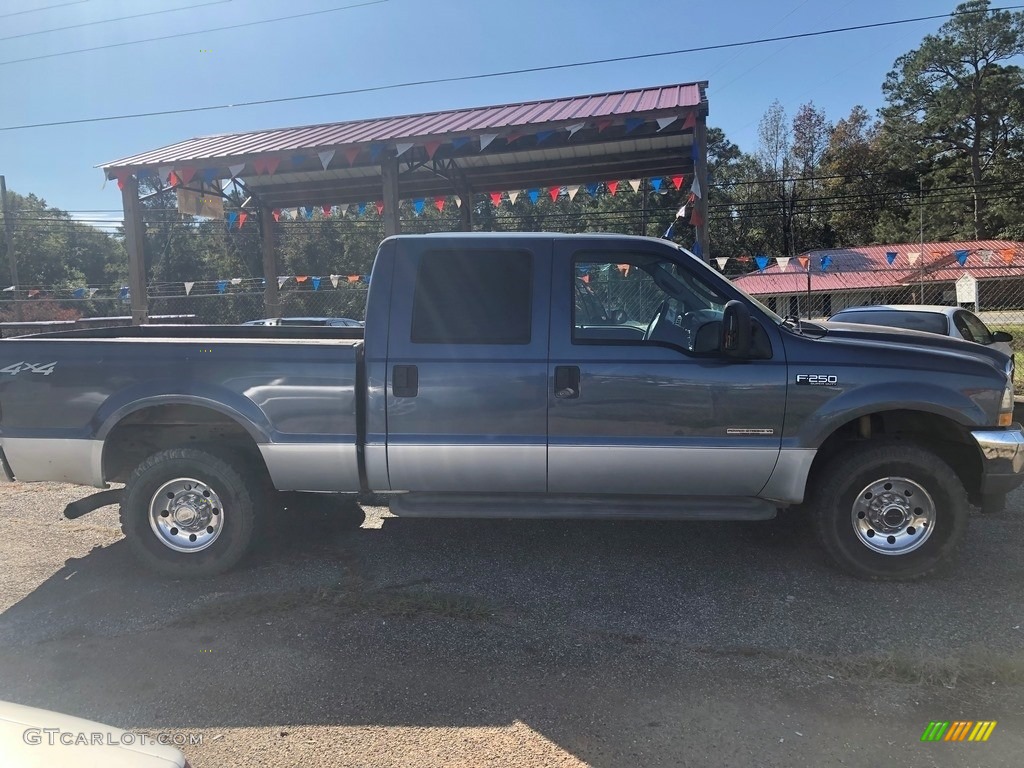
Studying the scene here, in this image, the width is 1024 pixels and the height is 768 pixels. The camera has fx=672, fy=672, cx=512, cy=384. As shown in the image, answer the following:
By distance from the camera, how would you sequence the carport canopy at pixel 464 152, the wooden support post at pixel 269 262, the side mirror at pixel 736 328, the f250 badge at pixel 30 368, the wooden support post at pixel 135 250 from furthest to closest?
the wooden support post at pixel 269 262 → the wooden support post at pixel 135 250 → the carport canopy at pixel 464 152 → the f250 badge at pixel 30 368 → the side mirror at pixel 736 328

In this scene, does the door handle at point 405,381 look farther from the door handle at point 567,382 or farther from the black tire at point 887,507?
the black tire at point 887,507

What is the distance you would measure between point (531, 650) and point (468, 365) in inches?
66.4

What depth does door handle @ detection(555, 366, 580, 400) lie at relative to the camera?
163 inches

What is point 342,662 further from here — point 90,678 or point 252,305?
point 252,305

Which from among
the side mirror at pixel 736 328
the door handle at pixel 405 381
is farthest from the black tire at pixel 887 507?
the door handle at pixel 405 381

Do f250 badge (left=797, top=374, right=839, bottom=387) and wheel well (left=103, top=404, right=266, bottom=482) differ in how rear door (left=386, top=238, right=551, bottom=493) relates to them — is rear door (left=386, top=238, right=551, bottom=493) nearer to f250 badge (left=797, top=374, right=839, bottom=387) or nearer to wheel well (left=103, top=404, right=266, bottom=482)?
wheel well (left=103, top=404, right=266, bottom=482)

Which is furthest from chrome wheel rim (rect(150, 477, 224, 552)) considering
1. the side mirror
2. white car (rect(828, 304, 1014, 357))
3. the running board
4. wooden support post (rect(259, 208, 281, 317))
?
wooden support post (rect(259, 208, 281, 317))

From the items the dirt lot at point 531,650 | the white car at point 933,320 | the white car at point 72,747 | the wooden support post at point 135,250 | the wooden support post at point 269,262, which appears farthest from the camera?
the wooden support post at point 269,262

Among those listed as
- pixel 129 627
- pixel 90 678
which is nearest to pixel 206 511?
pixel 129 627

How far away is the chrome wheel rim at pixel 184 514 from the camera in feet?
14.5

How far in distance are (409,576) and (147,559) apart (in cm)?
171

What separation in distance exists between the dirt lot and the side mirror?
1.52 m

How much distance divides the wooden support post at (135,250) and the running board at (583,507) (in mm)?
8796

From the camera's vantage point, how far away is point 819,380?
4043mm
